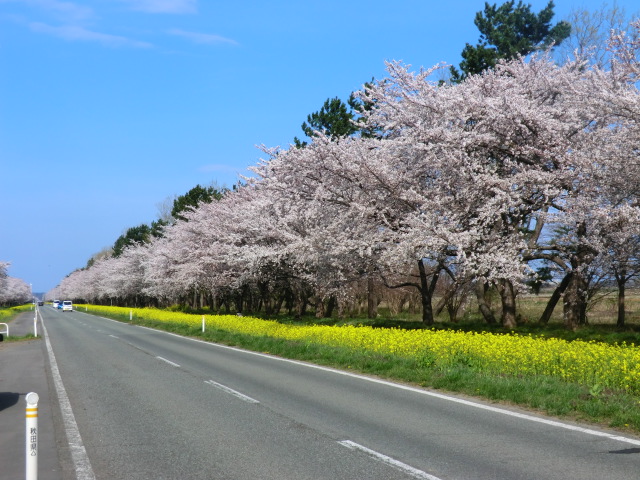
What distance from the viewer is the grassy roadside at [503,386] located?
8219 millimetres

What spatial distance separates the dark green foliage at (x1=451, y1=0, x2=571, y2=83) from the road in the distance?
26.0 m

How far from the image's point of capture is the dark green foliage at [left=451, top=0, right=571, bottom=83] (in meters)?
33.8

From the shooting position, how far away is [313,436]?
294 inches

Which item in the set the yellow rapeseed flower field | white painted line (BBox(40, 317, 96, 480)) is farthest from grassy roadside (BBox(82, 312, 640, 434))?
white painted line (BBox(40, 317, 96, 480))

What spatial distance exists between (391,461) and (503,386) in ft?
14.6

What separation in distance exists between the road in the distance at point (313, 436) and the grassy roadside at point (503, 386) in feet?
2.42

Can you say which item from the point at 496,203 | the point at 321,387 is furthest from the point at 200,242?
the point at 321,387

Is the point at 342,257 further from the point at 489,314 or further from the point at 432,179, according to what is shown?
the point at 489,314

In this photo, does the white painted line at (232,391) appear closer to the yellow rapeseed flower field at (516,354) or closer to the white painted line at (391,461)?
the white painted line at (391,461)

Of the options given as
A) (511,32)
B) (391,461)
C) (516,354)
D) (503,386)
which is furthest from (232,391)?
(511,32)

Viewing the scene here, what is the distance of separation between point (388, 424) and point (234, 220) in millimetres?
27475

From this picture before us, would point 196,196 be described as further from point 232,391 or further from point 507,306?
point 232,391

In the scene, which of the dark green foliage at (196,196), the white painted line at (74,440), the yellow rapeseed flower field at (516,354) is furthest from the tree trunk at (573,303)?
the dark green foliage at (196,196)

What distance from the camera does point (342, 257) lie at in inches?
882
